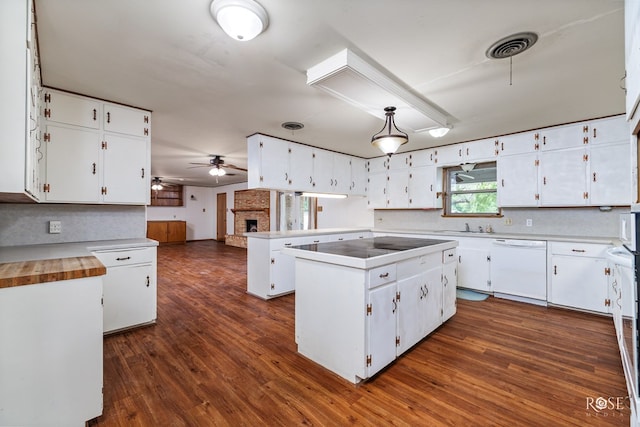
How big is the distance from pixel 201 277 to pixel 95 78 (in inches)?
143

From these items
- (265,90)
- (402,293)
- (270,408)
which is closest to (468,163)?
(402,293)

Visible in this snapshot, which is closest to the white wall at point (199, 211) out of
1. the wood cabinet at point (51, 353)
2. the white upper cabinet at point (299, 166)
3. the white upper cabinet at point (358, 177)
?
the white upper cabinet at point (358, 177)

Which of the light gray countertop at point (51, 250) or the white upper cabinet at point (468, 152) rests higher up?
the white upper cabinet at point (468, 152)

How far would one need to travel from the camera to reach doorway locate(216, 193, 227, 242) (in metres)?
11.1

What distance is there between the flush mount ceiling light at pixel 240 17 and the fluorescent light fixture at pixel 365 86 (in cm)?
58

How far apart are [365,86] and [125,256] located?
2833 millimetres

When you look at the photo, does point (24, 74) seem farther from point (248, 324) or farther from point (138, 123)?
point (248, 324)

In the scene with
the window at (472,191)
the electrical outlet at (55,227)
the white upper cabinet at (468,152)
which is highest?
the white upper cabinet at (468,152)

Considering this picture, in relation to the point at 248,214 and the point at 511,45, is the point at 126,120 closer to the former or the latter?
the point at 511,45

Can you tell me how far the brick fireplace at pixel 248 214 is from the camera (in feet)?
29.2

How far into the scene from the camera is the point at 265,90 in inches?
108

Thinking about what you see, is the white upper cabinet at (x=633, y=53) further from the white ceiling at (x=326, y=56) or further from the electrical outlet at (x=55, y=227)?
the electrical outlet at (x=55, y=227)

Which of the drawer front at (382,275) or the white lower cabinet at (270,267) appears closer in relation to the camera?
the drawer front at (382,275)

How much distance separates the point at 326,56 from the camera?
84.0 inches
